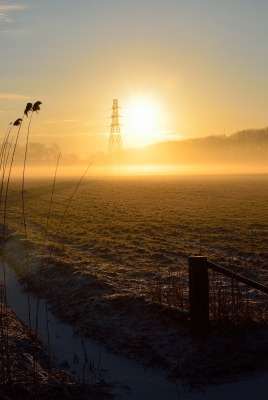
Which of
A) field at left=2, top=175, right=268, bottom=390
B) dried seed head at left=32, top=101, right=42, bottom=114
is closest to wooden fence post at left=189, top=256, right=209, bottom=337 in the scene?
field at left=2, top=175, right=268, bottom=390

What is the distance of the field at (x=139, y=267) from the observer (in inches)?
283

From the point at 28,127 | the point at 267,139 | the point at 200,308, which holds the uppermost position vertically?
the point at 267,139

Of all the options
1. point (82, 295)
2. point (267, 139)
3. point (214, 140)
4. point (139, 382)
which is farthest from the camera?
point (214, 140)

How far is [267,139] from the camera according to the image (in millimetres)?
156500

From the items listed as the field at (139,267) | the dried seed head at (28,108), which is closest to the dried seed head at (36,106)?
the dried seed head at (28,108)

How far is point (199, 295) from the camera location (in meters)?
7.07

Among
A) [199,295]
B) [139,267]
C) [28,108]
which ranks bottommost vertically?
[139,267]

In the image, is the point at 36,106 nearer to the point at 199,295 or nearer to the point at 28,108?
the point at 28,108

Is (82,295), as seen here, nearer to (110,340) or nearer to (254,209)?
(110,340)

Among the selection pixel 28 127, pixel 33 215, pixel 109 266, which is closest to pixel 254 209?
pixel 33 215

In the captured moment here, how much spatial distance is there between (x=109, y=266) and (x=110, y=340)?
5.19 meters

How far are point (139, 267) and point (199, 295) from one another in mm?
6081

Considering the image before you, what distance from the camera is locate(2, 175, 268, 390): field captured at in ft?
23.6

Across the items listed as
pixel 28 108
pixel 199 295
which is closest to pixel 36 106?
pixel 28 108
